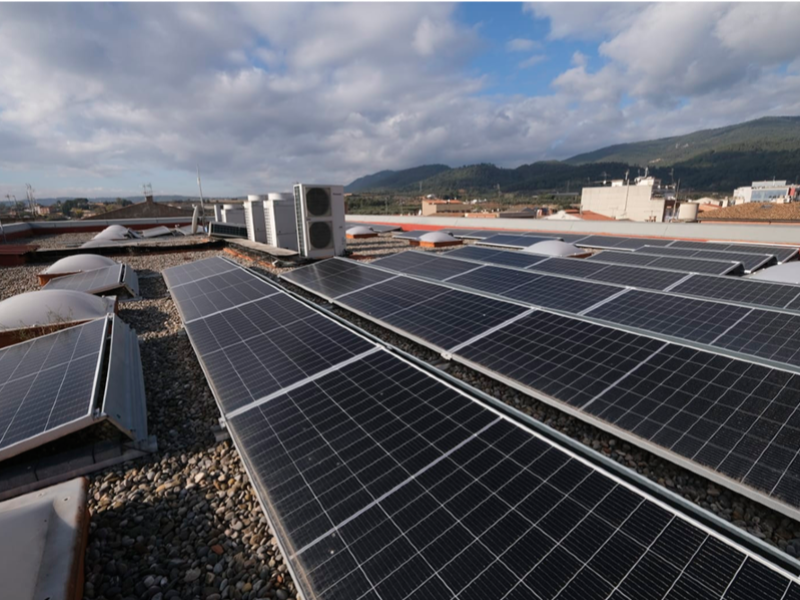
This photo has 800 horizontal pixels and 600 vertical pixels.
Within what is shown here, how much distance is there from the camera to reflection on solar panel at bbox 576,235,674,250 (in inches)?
1067

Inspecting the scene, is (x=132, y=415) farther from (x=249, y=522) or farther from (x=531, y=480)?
(x=531, y=480)

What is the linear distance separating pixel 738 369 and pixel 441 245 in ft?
95.9

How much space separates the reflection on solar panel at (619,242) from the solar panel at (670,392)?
21.4 meters

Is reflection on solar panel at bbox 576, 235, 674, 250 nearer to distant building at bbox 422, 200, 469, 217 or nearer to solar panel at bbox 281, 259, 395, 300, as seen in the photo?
solar panel at bbox 281, 259, 395, 300

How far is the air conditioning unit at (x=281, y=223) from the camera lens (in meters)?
27.7

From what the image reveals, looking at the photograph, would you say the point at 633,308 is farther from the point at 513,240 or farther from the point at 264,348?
the point at 513,240

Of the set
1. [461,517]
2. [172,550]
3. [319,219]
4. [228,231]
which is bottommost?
[172,550]

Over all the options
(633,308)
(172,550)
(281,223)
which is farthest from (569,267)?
(281,223)

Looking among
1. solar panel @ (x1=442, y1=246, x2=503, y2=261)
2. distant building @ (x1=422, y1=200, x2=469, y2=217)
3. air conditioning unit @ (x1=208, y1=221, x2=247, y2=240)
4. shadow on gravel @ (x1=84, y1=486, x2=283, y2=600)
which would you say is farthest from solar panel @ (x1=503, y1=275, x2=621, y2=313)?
distant building @ (x1=422, y1=200, x2=469, y2=217)

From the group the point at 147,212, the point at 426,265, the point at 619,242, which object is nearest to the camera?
the point at 426,265

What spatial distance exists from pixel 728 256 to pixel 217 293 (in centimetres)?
2807

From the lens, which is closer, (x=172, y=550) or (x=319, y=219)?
(x=172, y=550)

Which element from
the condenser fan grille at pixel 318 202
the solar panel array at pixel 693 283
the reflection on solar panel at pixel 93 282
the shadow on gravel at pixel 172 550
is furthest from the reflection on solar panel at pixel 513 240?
the shadow on gravel at pixel 172 550

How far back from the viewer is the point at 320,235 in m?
25.0
